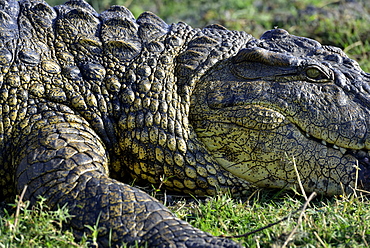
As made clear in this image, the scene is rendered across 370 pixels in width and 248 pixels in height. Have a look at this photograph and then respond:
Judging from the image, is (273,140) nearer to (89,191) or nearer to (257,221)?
(257,221)

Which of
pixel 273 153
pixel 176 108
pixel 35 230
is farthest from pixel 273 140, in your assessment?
pixel 35 230

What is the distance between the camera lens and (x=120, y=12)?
3820 millimetres

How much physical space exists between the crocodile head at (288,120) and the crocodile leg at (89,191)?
2.47 feet

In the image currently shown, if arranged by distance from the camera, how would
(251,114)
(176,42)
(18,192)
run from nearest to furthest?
(18,192) < (251,114) < (176,42)

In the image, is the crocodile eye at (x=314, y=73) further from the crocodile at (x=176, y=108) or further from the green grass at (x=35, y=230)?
the green grass at (x=35, y=230)

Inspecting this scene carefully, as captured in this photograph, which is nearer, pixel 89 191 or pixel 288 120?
pixel 89 191

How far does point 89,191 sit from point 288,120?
4.55 feet

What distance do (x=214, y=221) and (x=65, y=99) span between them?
1300 mm

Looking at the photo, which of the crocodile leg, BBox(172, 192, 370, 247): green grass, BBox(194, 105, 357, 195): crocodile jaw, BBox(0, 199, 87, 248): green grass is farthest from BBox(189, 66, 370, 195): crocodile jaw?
BBox(0, 199, 87, 248): green grass

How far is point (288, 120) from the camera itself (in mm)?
3287

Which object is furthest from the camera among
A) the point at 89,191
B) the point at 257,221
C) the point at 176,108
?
the point at 176,108

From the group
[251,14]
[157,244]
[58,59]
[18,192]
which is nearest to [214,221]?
[157,244]

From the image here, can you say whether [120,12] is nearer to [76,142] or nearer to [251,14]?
[76,142]

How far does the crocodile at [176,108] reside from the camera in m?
3.25
